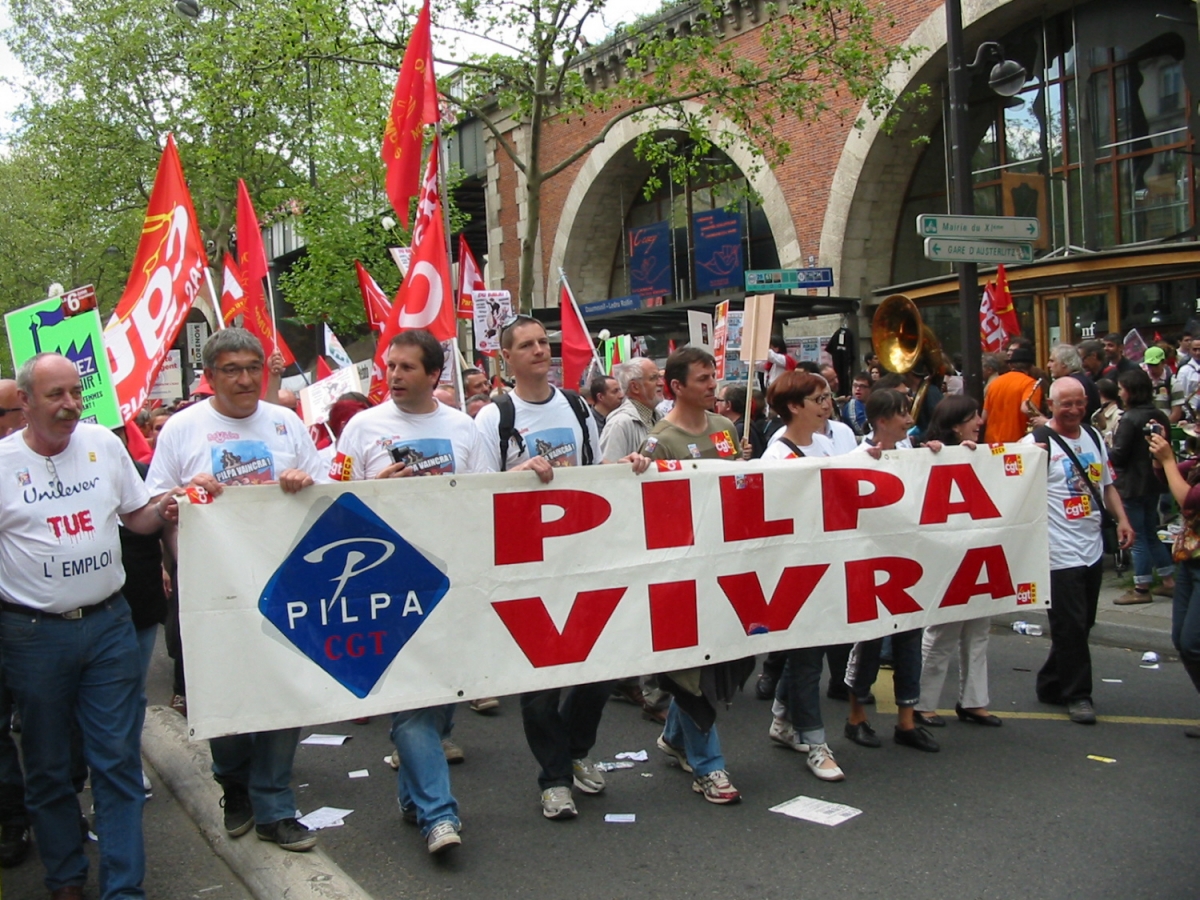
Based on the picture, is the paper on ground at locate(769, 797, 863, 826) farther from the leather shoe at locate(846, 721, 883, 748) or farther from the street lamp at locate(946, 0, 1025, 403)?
the street lamp at locate(946, 0, 1025, 403)

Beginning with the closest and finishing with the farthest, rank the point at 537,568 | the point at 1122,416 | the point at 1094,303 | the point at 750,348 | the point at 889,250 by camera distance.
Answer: the point at 537,568 < the point at 1122,416 < the point at 750,348 < the point at 1094,303 < the point at 889,250

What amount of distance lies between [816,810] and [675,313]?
704 inches

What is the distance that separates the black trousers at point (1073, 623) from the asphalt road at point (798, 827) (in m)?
0.21

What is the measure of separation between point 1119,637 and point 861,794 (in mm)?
3897

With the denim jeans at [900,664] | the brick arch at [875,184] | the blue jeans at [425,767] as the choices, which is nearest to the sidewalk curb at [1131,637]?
the denim jeans at [900,664]

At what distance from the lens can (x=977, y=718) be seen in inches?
237

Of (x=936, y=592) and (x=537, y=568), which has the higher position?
(x=537, y=568)

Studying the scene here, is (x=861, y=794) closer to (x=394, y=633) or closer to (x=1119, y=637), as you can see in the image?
(x=394, y=633)

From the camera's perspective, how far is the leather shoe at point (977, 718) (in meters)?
5.98

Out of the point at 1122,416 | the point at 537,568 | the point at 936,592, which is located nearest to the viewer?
the point at 537,568

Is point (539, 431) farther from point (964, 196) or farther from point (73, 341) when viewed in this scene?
point (964, 196)

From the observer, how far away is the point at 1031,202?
18719 millimetres

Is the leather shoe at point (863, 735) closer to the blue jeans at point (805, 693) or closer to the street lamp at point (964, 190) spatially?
the blue jeans at point (805, 693)

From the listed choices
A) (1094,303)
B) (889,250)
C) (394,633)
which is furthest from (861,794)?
(889,250)
